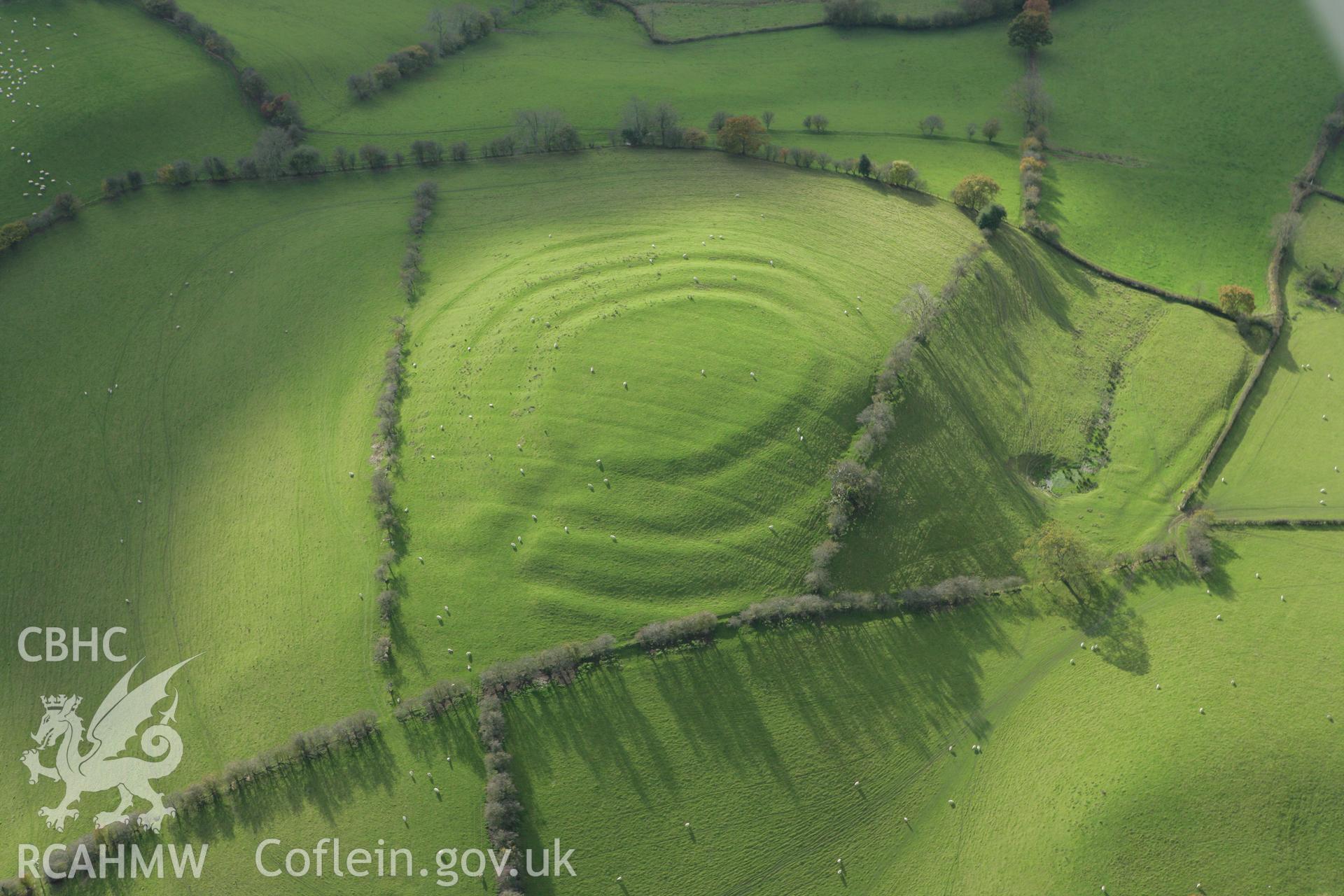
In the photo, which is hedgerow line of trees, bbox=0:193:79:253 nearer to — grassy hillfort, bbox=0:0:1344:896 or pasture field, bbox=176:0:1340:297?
grassy hillfort, bbox=0:0:1344:896

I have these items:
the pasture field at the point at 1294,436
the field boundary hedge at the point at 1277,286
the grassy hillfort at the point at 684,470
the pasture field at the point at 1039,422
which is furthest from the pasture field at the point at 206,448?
the pasture field at the point at 1294,436

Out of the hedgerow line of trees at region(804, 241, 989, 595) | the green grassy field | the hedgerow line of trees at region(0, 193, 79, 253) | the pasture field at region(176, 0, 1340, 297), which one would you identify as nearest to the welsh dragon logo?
the hedgerow line of trees at region(804, 241, 989, 595)

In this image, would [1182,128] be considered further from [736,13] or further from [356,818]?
[356,818]

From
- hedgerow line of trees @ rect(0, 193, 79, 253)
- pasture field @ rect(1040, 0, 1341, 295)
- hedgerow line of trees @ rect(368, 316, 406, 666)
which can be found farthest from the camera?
pasture field @ rect(1040, 0, 1341, 295)

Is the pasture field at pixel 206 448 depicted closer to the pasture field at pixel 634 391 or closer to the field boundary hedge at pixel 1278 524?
the pasture field at pixel 634 391

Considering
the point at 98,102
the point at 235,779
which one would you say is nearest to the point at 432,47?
the point at 98,102
